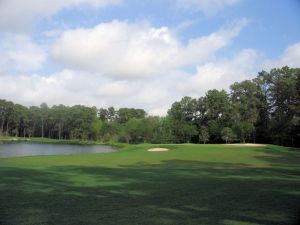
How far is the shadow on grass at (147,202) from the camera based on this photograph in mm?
6840

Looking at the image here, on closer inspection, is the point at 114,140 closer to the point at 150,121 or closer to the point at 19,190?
the point at 150,121

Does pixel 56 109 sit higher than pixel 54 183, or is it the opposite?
pixel 56 109

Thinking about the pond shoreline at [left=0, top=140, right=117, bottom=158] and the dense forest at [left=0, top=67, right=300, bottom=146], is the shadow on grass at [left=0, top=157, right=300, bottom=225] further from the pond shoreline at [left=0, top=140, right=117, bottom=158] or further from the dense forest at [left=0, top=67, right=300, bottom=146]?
the dense forest at [left=0, top=67, right=300, bottom=146]

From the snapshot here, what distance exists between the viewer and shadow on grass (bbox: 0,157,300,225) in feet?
22.4

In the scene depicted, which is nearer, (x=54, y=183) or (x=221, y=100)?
(x=54, y=183)

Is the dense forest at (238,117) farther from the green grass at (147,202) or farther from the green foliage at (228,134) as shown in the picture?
the green grass at (147,202)

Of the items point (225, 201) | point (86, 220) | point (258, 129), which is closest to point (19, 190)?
point (86, 220)

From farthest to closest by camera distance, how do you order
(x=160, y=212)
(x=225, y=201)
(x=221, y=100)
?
(x=221, y=100) → (x=225, y=201) → (x=160, y=212)

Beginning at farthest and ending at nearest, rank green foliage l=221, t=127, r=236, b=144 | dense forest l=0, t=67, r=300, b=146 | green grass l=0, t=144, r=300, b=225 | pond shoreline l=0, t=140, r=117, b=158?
1. green foliage l=221, t=127, r=236, b=144
2. dense forest l=0, t=67, r=300, b=146
3. pond shoreline l=0, t=140, r=117, b=158
4. green grass l=0, t=144, r=300, b=225

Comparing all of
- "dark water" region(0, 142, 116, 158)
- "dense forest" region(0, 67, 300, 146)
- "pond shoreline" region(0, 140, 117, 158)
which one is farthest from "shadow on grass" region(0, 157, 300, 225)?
"dense forest" region(0, 67, 300, 146)

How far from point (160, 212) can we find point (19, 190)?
4.77m

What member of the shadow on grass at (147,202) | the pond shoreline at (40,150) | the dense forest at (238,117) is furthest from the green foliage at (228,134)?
the shadow on grass at (147,202)

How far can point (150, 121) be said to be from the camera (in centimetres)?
10638

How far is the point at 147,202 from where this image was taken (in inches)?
334
